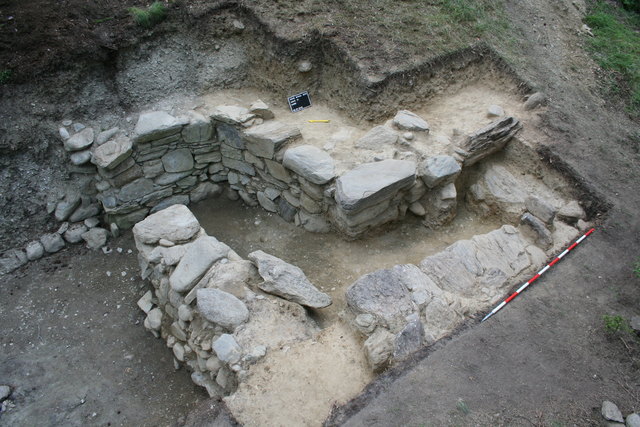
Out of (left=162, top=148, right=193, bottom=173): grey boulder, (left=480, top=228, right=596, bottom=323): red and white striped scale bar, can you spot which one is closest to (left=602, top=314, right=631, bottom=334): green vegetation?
(left=480, top=228, right=596, bottom=323): red and white striped scale bar

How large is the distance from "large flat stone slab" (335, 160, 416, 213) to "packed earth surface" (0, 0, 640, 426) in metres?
0.03

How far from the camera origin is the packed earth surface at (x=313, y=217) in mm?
4258

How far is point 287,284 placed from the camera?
16.5 feet

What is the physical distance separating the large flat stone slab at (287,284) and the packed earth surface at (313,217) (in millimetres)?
24

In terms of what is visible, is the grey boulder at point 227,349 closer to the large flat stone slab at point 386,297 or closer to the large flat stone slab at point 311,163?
the large flat stone slab at point 386,297

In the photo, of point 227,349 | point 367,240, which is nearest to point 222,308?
point 227,349

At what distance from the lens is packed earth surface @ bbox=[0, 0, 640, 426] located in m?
4.26

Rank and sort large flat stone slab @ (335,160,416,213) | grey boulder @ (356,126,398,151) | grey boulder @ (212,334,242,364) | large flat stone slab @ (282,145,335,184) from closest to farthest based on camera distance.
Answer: grey boulder @ (212,334,242,364)
large flat stone slab @ (335,160,416,213)
large flat stone slab @ (282,145,335,184)
grey boulder @ (356,126,398,151)

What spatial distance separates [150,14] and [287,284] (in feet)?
15.7

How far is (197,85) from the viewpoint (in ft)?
24.3

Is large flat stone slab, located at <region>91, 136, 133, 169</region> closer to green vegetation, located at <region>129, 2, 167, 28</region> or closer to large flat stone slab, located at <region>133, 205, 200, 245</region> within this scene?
large flat stone slab, located at <region>133, 205, 200, 245</region>

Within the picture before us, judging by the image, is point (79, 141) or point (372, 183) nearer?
point (372, 183)

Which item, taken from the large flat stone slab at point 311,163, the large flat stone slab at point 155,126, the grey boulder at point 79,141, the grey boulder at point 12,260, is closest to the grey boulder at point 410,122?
the large flat stone slab at point 311,163

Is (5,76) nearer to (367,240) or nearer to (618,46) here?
(367,240)
